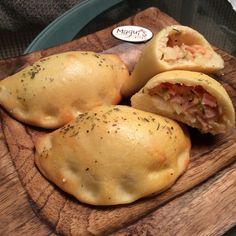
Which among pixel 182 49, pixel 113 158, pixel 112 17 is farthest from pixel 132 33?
pixel 113 158

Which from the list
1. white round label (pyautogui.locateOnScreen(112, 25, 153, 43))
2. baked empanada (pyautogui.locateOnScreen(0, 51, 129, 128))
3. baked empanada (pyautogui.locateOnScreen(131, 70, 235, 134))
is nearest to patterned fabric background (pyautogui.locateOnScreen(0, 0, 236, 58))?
white round label (pyautogui.locateOnScreen(112, 25, 153, 43))

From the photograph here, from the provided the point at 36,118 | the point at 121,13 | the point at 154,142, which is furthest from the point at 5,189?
the point at 121,13

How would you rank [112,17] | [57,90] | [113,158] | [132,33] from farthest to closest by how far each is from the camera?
[112,17] < [132,33] < [57,90] < [113,158]

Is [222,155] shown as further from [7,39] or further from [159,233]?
[7,39]

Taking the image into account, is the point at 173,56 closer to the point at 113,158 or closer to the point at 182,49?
the point at 182,49

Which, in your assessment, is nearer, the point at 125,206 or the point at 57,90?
the point at 125,206

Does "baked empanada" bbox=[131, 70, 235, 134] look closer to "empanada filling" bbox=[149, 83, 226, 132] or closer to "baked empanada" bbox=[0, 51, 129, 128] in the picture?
"empanada filling" bbox=[149, 83, 226, 132]
